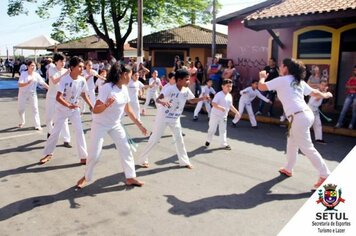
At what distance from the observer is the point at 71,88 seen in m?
6.39

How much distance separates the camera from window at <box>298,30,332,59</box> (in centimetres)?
1257

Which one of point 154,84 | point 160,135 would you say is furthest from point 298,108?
point 154,84

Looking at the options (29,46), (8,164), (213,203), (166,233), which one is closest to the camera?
(166,233)

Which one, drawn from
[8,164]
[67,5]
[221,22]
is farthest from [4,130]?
[67,5]

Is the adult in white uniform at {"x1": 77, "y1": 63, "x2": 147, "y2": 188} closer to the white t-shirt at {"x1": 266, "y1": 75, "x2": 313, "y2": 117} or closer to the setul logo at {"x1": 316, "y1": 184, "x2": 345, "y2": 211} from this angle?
the white t-shirt at {"x1": 266, "y1": 75, "x2": 313, "y2": 117}

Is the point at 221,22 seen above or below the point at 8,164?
above

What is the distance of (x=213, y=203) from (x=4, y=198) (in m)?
2.71

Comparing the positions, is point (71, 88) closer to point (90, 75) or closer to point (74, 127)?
point (74, 127)

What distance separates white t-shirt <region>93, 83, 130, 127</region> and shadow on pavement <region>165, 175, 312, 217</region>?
1282mm

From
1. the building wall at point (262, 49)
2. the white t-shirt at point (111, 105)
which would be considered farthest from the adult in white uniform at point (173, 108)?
the building wall at point (262, 49)

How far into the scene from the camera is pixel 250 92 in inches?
426

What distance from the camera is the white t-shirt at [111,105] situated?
4.95 metres

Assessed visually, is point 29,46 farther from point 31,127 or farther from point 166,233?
point 166,233

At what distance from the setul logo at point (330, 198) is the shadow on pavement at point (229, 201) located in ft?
0.93
